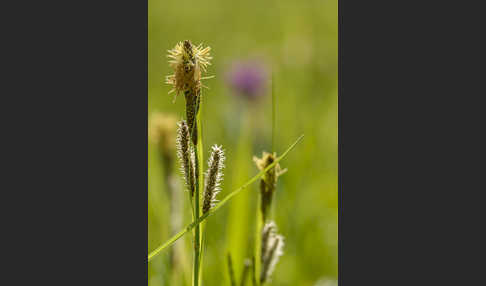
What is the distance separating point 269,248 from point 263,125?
3.69ft

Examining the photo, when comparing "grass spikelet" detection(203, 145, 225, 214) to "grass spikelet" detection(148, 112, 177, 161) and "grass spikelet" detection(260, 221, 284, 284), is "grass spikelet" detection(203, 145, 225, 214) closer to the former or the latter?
"grass spikelet" detection(260, 221, 284, 284)

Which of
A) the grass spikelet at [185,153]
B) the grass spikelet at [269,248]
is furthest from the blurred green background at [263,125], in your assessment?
the grass spikelet at [185,153]

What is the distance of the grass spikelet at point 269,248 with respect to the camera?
0.64 meters

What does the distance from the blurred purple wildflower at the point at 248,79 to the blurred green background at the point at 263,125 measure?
3 cm

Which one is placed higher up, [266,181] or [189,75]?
[189,75]

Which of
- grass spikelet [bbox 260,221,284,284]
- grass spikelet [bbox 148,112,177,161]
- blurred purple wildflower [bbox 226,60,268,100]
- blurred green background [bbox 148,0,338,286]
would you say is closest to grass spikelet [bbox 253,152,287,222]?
grass spikelet [bbox 260,221,284,284]

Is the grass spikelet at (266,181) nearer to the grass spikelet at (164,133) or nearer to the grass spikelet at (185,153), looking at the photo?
the grass spikelet at (185,153)

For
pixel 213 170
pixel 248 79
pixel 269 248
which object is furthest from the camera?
pixel 248 79

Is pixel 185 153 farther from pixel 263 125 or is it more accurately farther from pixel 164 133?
pixel 263 125

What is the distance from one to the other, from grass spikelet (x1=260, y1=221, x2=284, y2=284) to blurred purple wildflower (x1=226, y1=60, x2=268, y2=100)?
127 centimetres

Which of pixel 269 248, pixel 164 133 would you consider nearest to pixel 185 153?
pixel 269 248

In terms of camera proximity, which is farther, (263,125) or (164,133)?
(263,125)

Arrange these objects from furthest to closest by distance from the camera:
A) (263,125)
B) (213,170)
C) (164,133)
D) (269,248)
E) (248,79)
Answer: (248,79) < (263,125) < (164,133) < (269,248) < (213,170)

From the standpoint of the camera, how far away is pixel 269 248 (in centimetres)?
64
